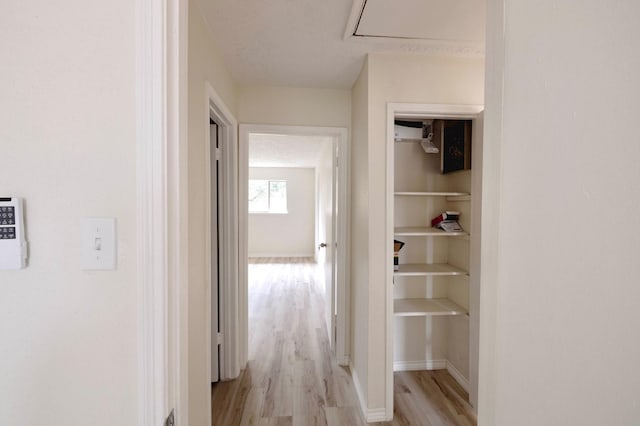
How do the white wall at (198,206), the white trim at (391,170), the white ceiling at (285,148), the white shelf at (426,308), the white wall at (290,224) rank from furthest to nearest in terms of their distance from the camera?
the white wall at (290,224) → the white ceiling at (285,148) → the white shelf at (426,308) → the white trim at (391,170) → the white wall at (198,206)

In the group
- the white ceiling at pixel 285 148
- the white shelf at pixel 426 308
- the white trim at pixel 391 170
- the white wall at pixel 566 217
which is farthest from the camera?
the white ceiling at pixel 285 148

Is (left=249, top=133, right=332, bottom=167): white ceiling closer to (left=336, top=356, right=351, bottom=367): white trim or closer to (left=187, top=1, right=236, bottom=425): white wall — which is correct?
(left=187, top=1, right=236, bottom=425): white wall

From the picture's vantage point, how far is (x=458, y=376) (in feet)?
7.18

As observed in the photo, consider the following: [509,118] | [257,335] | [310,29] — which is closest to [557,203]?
[509,118]

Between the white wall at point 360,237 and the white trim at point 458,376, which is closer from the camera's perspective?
the white wall at point 360,237

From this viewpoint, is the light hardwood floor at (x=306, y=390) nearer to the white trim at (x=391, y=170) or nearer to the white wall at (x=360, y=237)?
the white wall at (x=360, y=237)

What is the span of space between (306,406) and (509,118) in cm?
218

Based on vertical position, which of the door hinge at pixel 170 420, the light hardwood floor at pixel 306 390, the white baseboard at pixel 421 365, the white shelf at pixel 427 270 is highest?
the door hinge at pixel 170 420

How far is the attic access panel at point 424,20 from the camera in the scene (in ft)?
4.31

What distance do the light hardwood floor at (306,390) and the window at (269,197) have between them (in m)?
4.30

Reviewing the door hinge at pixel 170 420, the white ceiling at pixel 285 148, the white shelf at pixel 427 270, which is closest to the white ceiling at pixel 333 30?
the white ceiling at pixel 285 148

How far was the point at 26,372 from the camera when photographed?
1.88ft

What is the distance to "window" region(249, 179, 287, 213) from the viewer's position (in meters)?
7.20

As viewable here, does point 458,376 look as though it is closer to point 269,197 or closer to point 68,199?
point 68,199
